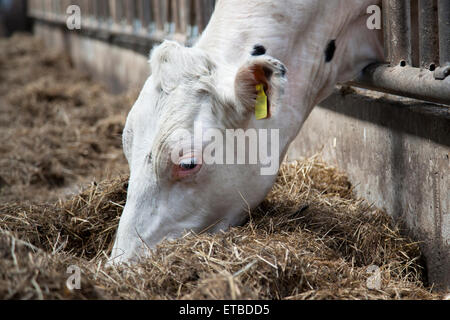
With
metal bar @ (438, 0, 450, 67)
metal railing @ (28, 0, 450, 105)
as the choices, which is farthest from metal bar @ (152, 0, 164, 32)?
metal bar @ (438, 0, 450, 67)

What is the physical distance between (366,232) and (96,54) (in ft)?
30.4

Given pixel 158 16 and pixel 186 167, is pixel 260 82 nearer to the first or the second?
pixel 186 167

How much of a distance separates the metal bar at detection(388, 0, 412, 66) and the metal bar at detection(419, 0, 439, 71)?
232mm

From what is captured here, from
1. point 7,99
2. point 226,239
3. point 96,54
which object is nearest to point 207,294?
point 226,239

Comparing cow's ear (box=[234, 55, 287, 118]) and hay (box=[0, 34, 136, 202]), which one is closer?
cow's ear (box=[234, 55, 287, 118])

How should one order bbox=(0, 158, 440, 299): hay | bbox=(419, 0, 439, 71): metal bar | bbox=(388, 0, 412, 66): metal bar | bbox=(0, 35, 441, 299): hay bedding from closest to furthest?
bbox=(0, 35, 441, 299): hay bedding → bbox=(0, 158, 440, 299): hay → bbox=(419, 0, 439, 71): metal bar → bbox=(388, 0, 412, 66): metal bar

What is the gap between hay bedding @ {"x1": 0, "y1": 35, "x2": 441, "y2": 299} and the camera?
2250 millimetres

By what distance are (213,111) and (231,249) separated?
2.31 ft

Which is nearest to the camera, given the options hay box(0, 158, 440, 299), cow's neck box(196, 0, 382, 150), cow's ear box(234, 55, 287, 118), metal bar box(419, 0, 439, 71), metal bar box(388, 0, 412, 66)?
hay box(0, 158, 440, 299)

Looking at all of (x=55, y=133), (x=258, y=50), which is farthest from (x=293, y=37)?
(x=55, y=133)

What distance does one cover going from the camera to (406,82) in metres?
3.14

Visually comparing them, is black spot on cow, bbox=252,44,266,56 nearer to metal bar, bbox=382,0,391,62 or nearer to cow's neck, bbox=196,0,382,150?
cow's neck, bbox=196,0,382,150

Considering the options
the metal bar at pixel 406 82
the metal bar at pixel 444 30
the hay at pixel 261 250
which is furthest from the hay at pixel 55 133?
the metal bar at pixel 444 30

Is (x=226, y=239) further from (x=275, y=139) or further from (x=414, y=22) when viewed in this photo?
(x=414, y=22)
